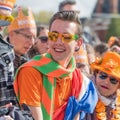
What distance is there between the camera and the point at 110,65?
5.79 m

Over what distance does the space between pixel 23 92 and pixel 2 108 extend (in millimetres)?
409

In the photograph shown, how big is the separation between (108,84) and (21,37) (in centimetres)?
123

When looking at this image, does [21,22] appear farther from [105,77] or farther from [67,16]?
Answer: [67,16]

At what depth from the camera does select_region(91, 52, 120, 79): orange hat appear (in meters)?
5.79

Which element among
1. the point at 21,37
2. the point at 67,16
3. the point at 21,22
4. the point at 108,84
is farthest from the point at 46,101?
the point at 21,22

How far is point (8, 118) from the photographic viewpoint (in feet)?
14.1

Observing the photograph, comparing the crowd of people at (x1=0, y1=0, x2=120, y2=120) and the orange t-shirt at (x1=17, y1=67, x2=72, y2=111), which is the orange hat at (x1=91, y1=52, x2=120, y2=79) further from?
the orange t-shirt at (x1=17, y1=67, x2=72, y2=111)

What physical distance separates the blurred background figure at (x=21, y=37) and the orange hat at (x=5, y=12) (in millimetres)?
1268

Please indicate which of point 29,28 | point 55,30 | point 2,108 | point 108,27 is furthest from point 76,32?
point 108,27

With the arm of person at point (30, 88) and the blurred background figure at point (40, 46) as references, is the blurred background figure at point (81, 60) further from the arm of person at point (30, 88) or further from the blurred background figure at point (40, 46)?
the arm of person at point (30, 88)

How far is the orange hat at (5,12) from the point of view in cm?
466

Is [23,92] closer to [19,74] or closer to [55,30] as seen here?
[19,74]

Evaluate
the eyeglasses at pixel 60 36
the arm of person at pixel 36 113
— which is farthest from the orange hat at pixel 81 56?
the arm of person at pixel 36 113

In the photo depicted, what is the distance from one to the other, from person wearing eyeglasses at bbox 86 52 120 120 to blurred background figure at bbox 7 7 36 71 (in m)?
0.82
